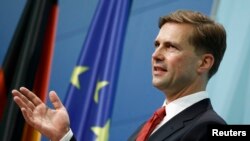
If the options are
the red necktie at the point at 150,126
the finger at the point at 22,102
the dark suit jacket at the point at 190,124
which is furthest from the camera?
the finger at the point at 22,102

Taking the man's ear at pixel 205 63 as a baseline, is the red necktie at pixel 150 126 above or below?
below

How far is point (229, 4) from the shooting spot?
7.29 ft

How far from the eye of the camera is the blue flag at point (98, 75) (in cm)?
222

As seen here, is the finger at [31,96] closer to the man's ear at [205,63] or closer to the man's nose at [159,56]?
the man's nose at [159,56]

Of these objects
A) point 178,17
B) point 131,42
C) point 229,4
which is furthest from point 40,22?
point 178,17

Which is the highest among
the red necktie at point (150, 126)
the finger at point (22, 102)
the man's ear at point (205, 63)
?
the man's ear at point (205, 63)

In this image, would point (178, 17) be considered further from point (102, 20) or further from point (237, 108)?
point (102, 20)

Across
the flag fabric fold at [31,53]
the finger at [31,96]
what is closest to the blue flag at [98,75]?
the flag fabric fold at [31,53]

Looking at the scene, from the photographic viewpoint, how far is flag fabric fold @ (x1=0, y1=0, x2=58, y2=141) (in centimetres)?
222

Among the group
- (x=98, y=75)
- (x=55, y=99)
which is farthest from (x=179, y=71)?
(x=98, y=75)

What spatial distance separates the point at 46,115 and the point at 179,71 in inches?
16.9

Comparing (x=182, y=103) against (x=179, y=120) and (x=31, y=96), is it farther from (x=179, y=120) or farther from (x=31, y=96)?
(x=31, y=96)

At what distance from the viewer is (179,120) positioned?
124 cm

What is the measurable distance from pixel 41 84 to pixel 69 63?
0.44 metres
